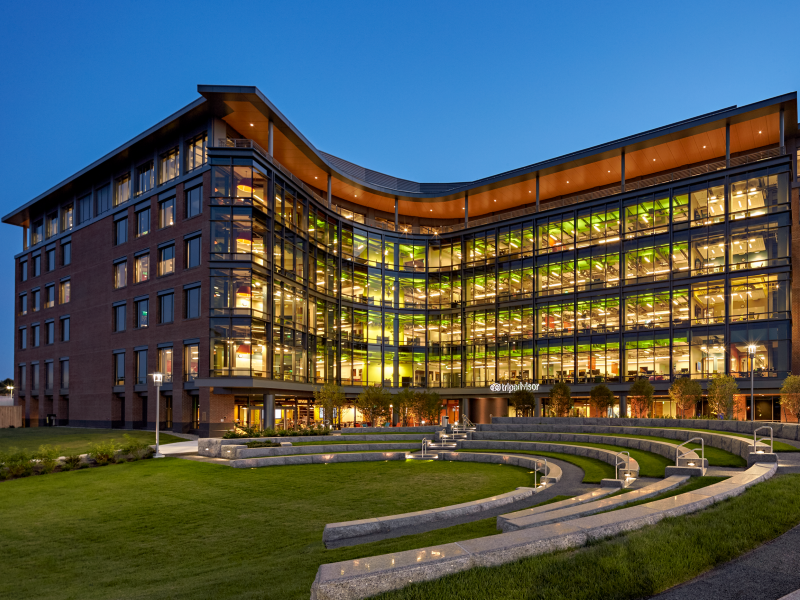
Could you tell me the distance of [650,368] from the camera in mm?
50719

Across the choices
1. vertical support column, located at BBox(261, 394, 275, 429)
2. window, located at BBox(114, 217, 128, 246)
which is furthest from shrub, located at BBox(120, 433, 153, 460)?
window, located at BBox(114, 217, 128, 246)

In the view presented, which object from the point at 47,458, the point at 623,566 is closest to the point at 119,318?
the point at 47,458

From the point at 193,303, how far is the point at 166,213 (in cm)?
900

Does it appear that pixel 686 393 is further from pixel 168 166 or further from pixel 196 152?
pixel 168 166

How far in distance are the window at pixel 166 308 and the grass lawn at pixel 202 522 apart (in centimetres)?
2254

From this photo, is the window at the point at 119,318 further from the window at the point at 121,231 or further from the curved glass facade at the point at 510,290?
the curved glass facade at the point at 510,290

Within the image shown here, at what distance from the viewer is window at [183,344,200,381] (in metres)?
45.2

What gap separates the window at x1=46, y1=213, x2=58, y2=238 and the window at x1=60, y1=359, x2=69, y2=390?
15.0 metres

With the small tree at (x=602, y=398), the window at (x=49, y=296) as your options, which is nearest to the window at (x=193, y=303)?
the window at (x=49, y=296)

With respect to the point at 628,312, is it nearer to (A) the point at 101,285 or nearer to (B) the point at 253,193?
(B) the point at 253,193

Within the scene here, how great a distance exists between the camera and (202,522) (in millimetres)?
15609

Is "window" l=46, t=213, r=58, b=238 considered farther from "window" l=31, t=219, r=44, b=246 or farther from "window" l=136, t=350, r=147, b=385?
"window" l=136, t=350, r=147, b=385

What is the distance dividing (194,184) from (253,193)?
5.23 m

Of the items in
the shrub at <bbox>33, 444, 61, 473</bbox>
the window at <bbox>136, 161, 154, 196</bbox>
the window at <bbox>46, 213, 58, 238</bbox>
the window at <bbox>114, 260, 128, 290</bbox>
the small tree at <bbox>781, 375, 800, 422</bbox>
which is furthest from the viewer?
the window at <bbox>46, 213, 58, 238</bbox>
